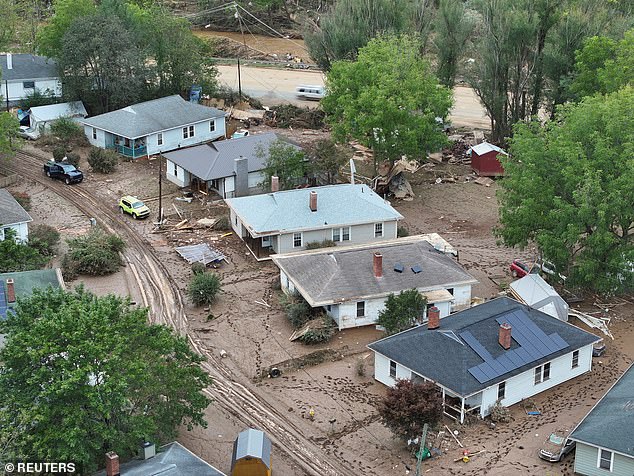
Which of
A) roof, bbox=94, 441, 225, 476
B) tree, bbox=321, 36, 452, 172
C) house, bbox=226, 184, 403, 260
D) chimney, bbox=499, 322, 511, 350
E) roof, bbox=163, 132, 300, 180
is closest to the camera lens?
roof, bbox=94, 441, 225, 476

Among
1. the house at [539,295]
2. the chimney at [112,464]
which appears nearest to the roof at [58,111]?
the house at [539,295]

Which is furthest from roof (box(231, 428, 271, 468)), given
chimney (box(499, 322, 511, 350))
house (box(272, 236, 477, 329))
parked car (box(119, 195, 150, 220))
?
parked car (box(119, 195, 150, 220))

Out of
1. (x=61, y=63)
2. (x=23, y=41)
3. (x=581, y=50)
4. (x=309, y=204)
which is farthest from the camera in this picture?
(x=23, y=41)

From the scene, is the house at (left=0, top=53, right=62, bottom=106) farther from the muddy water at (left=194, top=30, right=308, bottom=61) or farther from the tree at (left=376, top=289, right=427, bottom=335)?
the tree at (left=376, top=289, right=427, bottom=335)

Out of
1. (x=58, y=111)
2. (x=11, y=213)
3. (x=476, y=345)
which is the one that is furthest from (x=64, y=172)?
(x=476, y=345)

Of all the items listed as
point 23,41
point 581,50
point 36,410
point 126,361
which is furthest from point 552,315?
point 23,41

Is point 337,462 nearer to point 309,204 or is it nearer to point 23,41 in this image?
point 309,204

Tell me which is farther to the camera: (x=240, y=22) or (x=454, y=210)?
(x=240, y=22)
